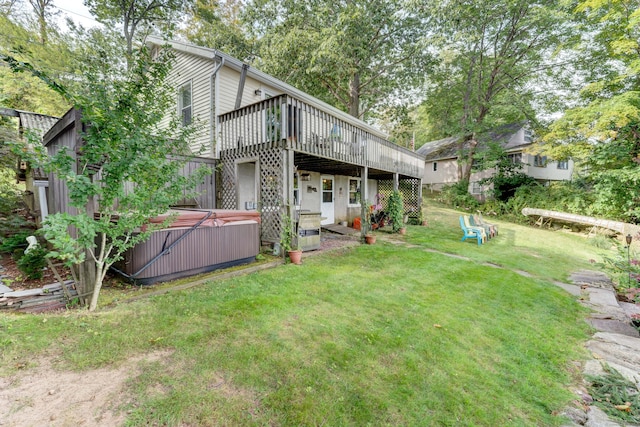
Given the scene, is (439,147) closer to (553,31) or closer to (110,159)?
(553,31)

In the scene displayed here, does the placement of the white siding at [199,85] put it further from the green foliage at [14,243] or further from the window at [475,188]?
the window at [475,188]

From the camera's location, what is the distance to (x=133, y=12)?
15570mm

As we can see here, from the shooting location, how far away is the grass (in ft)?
6.80

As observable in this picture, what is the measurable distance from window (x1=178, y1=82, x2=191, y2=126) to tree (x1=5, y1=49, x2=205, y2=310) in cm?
612

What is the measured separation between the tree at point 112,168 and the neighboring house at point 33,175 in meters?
2.09

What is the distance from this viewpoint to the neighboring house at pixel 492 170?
814 inches

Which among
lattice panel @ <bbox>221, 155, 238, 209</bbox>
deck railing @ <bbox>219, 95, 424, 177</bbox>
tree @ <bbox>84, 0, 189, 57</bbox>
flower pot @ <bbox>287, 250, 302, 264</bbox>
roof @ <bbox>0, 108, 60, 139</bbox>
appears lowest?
flower pot @ <bbox>287, 250, 302, 264</bbox>

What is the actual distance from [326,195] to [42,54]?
54.2 feet

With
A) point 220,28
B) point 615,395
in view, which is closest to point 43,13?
point 220,28

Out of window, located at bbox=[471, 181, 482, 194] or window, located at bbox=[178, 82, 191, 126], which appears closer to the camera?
window, located at bbox=[178, 82, 191, 126]

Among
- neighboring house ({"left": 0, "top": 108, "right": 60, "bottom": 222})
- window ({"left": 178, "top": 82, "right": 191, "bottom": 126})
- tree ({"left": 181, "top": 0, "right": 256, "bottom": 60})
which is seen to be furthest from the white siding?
tree ({"left": 181, "top": 0, "right": 256, "bottom": 60})

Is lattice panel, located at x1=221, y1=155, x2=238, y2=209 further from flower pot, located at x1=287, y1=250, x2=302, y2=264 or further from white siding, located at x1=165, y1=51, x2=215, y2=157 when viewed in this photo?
flower pot, located at x1=287, y1=250, x2=302, y2=264

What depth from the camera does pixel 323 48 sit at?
13211mm

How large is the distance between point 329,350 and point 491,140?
70.8 feet
